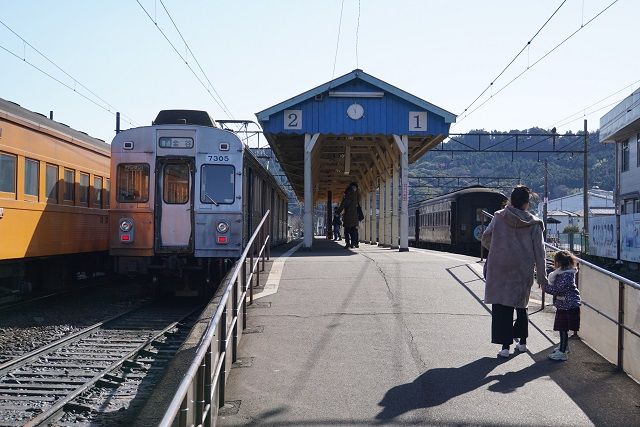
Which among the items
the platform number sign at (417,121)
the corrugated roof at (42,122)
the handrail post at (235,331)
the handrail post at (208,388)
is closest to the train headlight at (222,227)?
the corrugated roof at (42,122)

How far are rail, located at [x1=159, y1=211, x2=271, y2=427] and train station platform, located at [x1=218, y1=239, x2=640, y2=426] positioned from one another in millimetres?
230

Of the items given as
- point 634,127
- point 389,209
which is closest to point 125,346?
point 389,209

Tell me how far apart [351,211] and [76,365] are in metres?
11.1

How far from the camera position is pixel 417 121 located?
65.1 ft

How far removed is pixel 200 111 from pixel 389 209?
1019 cm

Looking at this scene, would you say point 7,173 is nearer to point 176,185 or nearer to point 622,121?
point 176,185

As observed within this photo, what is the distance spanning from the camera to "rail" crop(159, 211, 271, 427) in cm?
345

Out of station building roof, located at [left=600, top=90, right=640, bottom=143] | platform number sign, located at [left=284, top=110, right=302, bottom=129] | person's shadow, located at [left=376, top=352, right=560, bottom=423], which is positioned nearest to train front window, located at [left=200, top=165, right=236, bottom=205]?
platform number sign, located at [left=284, top=110, right=302, bottom=129]

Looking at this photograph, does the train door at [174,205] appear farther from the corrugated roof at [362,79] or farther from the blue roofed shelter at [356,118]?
the corrugated roof at [362,79]

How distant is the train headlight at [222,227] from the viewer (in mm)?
13523

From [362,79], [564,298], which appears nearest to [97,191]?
[362,79]

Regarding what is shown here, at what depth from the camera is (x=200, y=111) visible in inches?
570

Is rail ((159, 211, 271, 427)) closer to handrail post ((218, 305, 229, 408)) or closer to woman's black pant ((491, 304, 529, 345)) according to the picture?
handrail post ((218, 305, 229, 408))

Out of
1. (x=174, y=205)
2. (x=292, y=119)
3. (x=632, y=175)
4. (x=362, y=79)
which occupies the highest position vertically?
(x=362, y=79)
